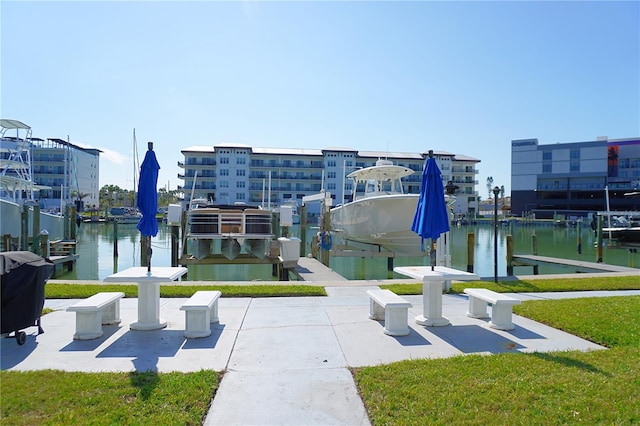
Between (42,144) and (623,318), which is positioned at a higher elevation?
(42,144)

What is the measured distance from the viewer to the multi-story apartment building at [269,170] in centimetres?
7244

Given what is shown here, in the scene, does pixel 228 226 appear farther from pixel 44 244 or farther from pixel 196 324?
pixel 196 324

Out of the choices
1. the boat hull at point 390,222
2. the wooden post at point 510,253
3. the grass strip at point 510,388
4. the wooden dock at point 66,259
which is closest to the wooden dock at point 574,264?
the wooden post at point 510,253

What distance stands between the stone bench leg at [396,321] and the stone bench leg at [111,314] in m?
4.40

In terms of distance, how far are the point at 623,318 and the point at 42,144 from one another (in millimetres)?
94254

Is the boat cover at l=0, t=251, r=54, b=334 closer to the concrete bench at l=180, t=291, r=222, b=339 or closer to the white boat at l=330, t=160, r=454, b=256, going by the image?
the concrete bench at l=180, t=291, r=222, b=339

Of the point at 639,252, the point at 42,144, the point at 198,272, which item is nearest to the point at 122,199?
the point at 42,144

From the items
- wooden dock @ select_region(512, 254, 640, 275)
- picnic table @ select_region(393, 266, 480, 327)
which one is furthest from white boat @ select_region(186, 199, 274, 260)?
wooden dock @ select_region(512, 254, 640, 275)

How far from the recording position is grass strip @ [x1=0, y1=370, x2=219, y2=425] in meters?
3.46

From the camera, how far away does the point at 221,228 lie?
16.9 meters

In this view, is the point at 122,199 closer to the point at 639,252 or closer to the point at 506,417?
the point at 639,252

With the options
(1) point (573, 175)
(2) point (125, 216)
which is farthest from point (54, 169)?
(1) point (573, 175)

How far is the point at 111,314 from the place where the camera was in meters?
6.83

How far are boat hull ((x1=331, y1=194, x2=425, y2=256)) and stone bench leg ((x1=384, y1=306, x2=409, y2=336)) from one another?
47.4 feet
